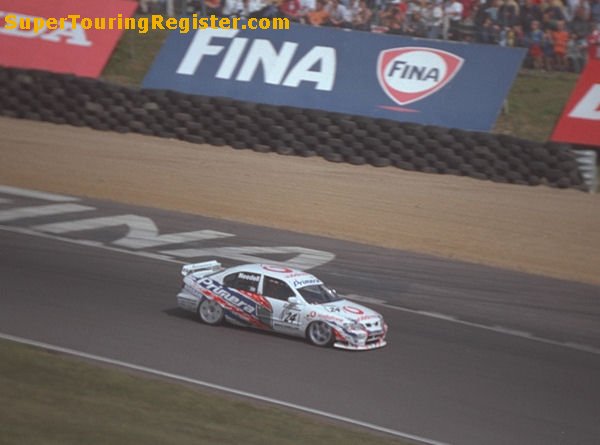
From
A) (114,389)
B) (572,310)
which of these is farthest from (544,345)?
(114,389)

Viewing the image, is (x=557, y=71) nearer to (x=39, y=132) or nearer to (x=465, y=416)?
(x=39, y=132)

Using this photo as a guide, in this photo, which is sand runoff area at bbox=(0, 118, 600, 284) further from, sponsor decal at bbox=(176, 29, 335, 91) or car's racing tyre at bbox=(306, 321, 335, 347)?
car's racing tyre at bbox=(306, 321, 335, 347)

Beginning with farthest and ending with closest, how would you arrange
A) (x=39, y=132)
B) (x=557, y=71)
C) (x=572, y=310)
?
(x=557, y=71), (x=39, y=132), (x=572, y=310)

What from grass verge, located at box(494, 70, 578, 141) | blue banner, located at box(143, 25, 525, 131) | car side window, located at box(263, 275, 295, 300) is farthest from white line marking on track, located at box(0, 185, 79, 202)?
grass verge, located at box(494, 70, 578, 141)

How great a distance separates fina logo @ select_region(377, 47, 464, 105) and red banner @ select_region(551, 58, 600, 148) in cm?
248

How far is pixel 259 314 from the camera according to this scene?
1174 cm

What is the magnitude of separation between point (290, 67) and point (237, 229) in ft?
22.9

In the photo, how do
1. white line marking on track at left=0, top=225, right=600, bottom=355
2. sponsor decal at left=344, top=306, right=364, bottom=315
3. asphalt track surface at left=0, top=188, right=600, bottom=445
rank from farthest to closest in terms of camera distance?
1. white line marking on track at left=0, top=225, right=600, bottom=355
2. sponsor decal at left=344, top=306, right=364, bottom=315
3. asphalt track surface at left=0, top=188, right=600, bottom=445

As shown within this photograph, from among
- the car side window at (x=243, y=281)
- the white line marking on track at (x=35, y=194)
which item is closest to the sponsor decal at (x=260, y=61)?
the white line marking on track at (x=35, y=194)

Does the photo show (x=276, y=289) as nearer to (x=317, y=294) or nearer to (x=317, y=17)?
(x=317, y=294)

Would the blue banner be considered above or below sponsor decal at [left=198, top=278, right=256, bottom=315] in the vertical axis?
above

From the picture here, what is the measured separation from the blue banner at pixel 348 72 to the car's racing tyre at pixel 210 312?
10.3m

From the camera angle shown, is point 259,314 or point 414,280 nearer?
point 259,314

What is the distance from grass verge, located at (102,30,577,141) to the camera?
22264mm
